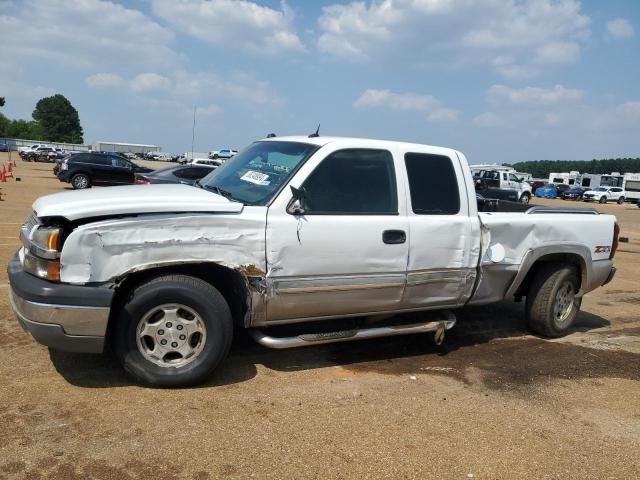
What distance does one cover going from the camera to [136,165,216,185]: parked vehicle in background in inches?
596

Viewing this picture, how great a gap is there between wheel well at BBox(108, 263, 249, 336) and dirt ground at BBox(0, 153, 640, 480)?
56 cm

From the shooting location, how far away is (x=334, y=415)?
371 centimetres

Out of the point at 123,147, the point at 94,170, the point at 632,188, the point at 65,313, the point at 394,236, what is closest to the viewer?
the point at 65,313

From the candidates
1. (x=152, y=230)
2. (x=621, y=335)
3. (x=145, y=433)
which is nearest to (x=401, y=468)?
(x=145, y=433)

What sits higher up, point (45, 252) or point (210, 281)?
point (45, 252)

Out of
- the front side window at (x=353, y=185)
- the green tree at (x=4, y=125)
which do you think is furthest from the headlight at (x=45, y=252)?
the green tree at (x=4, y=125)

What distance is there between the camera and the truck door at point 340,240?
406cm

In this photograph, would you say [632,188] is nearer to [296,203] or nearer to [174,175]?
[174,175]

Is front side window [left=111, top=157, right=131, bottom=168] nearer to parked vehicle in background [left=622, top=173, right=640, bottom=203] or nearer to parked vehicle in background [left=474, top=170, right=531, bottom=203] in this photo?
parked vehicle in background [left=474, top=170, right=531, bottom=203]

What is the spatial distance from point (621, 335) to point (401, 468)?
421 centimetres

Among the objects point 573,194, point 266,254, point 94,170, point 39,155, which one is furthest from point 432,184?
point 39,155

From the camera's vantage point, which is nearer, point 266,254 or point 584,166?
point 266,254

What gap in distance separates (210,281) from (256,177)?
36.2 inches

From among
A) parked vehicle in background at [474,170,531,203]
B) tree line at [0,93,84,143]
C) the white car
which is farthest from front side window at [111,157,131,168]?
tree line at [0,93,84,143]
